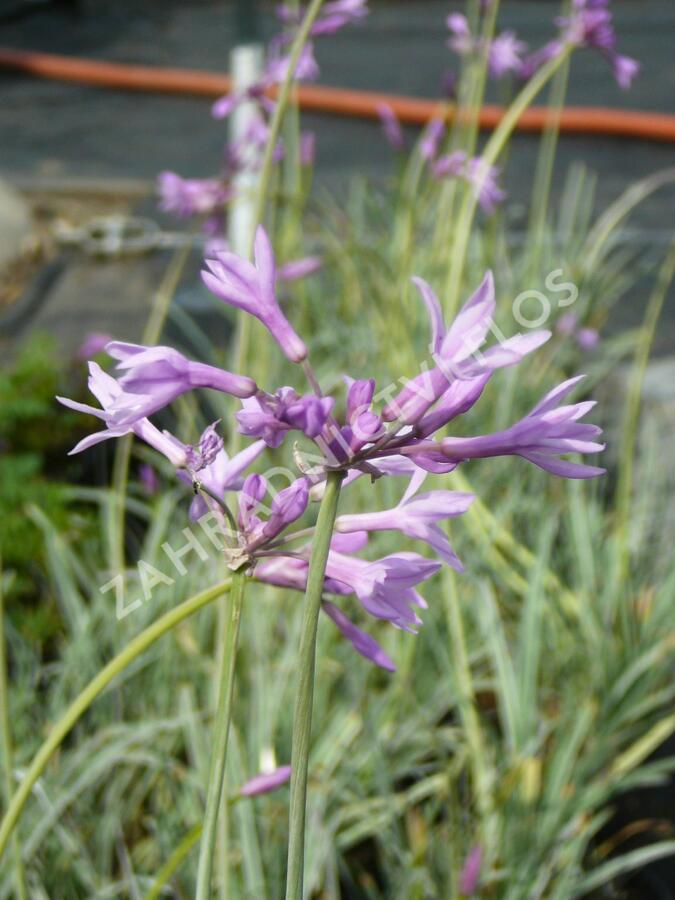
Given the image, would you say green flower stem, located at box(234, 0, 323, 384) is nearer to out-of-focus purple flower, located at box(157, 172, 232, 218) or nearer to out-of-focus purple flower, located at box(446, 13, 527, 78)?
out-of-focus purple flower, located at box(157, 172, 232, 218)

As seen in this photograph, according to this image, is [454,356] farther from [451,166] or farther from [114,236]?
[114,236]

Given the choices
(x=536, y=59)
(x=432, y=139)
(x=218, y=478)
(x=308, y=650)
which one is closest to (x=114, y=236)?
(x=432, y=139)

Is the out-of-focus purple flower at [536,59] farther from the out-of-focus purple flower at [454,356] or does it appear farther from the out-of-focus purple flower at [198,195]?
the out-of-focus purple flower at [454,356]

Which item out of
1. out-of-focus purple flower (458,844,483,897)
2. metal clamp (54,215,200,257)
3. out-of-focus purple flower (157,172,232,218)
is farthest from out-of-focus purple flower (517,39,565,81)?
metal clamp (54,215,200,257)

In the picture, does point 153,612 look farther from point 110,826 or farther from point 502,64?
point 502,64

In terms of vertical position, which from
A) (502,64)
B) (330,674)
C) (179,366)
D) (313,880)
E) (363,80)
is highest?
(363,80)

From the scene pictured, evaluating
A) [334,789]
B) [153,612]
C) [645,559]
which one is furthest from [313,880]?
[645,559]
